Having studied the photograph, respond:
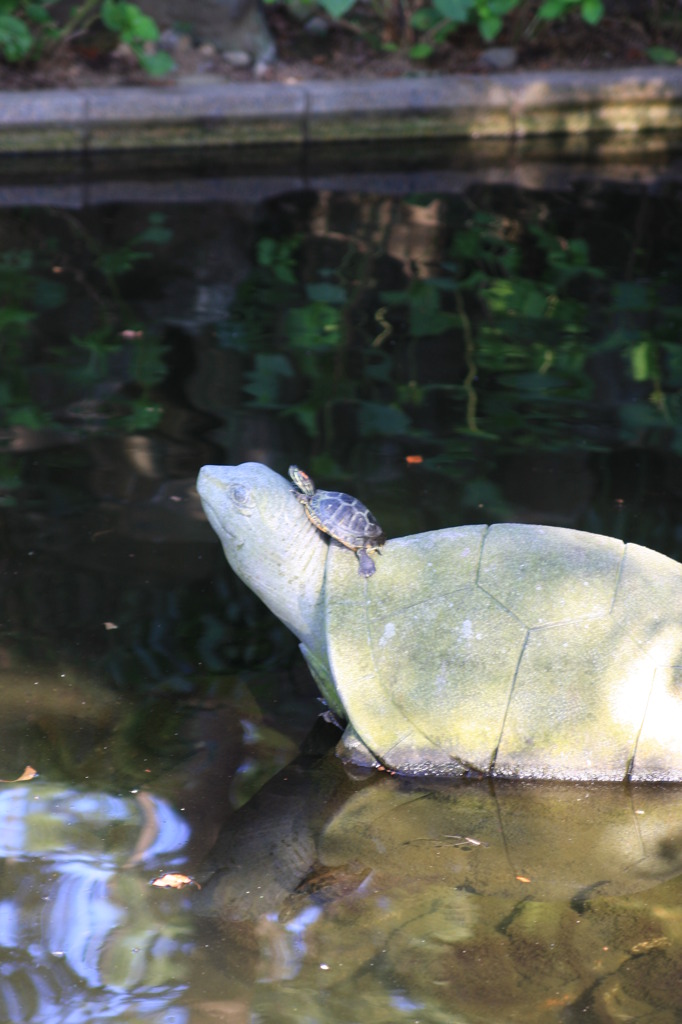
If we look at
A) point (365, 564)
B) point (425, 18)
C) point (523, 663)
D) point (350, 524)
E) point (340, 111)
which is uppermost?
point (425, 18)

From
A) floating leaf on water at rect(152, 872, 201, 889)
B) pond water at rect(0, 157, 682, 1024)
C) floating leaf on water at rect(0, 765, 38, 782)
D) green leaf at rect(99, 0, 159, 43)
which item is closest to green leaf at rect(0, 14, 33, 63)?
green leaf at rect(99, 0, 159, 43)

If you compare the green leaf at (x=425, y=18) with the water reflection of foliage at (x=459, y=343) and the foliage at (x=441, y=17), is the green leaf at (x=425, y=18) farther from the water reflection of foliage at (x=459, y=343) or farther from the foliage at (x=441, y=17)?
the water reflection of foliage at (x=459, y=343)

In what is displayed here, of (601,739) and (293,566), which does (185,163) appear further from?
(601,739)

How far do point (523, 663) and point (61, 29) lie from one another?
10.8m

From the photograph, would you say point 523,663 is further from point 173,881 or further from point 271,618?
point 271,618

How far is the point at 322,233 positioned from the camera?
31.3 ft

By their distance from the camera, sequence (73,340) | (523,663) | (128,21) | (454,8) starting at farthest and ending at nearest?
(454,8) < (128,21) < (73,340) < (523,663)

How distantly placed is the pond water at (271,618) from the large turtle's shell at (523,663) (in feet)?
0.47

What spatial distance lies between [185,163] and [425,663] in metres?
9.06

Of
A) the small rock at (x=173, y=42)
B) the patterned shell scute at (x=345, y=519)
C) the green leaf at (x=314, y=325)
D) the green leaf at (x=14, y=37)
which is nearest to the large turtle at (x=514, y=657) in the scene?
the patterned shell scute at (x=345, y=519)

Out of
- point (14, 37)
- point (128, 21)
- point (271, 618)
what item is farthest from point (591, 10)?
point (271, 618)

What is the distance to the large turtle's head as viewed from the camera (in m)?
3.83

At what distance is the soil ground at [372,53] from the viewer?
11953 millimetres

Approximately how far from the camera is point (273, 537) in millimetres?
3822
